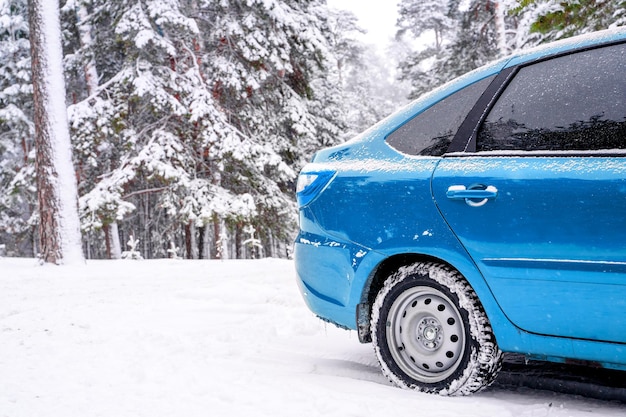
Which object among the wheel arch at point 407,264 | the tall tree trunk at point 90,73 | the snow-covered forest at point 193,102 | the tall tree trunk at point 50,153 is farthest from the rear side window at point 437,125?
the tall tree trunk at point 90,73

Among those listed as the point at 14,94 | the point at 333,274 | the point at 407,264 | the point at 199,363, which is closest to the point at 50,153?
the point at 199,363

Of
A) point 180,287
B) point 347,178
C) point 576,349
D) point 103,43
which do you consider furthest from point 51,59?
A: point 576,349

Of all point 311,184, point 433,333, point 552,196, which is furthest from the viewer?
point 311,184

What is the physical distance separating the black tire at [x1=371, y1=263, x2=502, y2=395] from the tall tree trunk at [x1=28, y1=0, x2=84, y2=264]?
8384 mm

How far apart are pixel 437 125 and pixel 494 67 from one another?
431mm

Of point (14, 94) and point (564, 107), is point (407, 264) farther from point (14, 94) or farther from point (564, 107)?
point (14, 94)

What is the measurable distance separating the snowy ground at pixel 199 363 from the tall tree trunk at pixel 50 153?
388 cm

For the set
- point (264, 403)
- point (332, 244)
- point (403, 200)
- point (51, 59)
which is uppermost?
point (51, 59)

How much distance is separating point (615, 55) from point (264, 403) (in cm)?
231

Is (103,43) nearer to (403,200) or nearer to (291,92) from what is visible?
(291,92)

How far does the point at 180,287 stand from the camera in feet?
21.0

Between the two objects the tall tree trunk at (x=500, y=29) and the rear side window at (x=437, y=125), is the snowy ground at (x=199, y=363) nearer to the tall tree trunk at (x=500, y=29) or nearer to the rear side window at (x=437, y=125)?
the rear side window at (x=437, y=125)

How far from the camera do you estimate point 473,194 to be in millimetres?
2674

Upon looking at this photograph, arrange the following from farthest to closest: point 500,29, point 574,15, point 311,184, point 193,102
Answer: point 500,29
point 193,102
point 574,15
point 311,184
